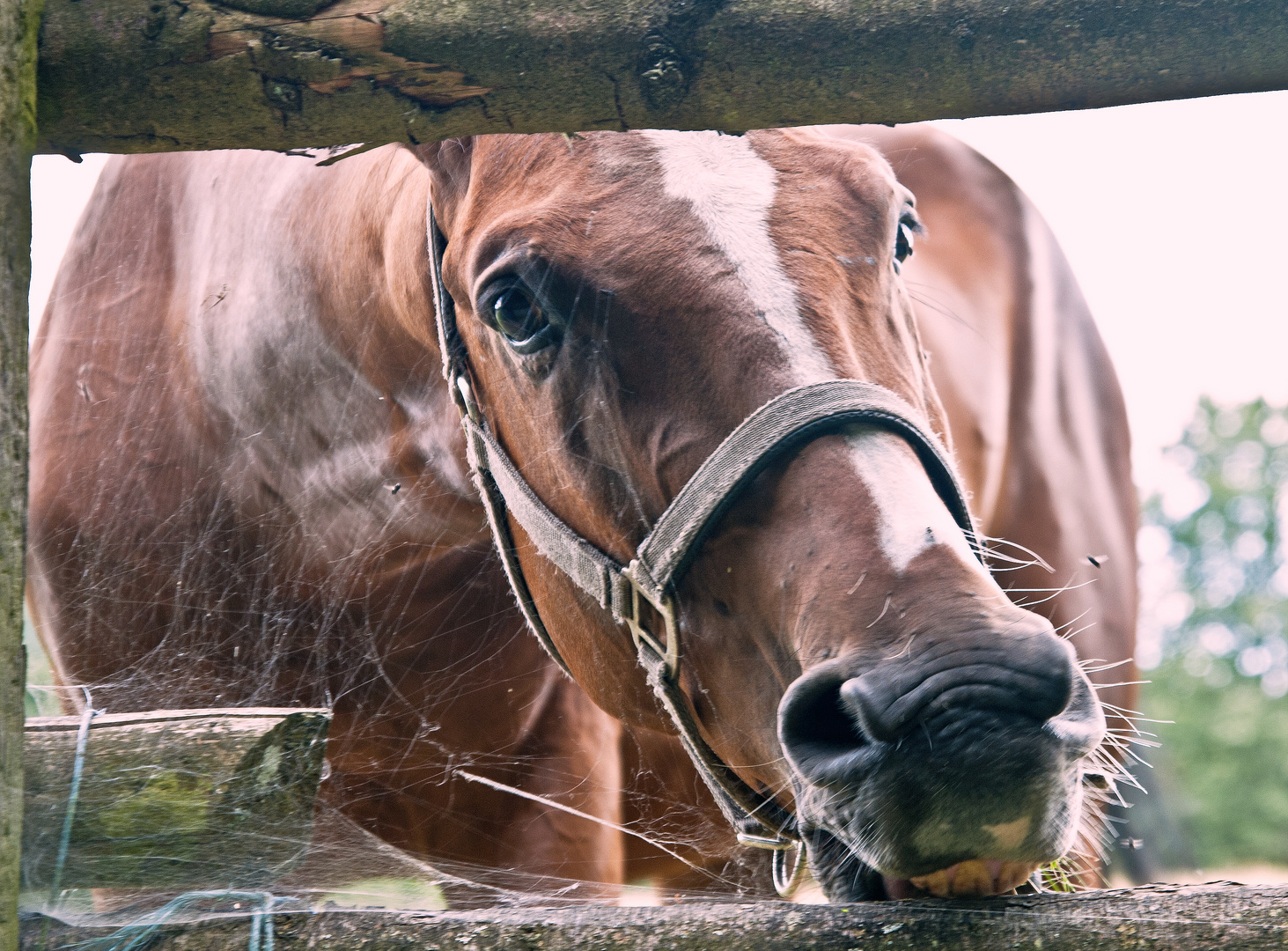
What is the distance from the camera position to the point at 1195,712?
18766 mm

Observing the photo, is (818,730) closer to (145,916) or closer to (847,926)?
(847,926)

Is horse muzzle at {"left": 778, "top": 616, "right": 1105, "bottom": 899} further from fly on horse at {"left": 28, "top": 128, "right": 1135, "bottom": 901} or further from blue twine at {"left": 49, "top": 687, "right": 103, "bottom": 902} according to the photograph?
blue twine at {"left": 49, "top": 687, "right": 103, "bottom": 902}

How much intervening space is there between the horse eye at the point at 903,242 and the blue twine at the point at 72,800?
4.45 ft

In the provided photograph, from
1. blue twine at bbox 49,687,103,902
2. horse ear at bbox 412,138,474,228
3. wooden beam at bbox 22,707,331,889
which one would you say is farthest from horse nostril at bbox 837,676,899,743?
horse ear at bbox 412,138,474,228

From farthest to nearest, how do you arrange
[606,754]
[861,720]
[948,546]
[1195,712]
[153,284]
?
[1195,712] → [606,754] → [153,284] → [948,546] → [861,720]

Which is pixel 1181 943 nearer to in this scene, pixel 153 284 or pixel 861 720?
pixel 861 720

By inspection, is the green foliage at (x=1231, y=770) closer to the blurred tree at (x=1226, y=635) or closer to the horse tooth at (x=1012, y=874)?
the blurred tree at (x=1226, y=635)

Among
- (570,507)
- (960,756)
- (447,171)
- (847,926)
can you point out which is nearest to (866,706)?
(960,756)

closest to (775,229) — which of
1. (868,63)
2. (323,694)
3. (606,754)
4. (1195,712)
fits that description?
(868,63)

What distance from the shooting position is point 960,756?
0.95 meters

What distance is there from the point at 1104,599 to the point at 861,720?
3.16 metres

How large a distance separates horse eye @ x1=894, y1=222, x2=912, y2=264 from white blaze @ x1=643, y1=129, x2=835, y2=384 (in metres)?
0.37

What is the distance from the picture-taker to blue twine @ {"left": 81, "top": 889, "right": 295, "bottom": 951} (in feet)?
3.40

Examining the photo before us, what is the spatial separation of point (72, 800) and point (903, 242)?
1.44 m
